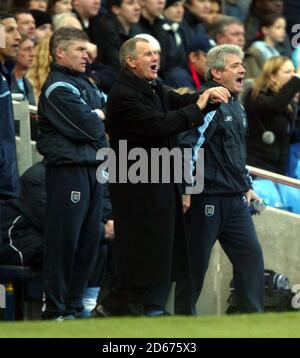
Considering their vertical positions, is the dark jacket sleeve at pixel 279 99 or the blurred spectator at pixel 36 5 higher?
the blurred spectator at pixel 36 5

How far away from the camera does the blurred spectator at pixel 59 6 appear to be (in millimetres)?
17047

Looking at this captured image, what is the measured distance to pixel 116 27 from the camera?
55.6 feet

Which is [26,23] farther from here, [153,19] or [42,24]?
[153,19]

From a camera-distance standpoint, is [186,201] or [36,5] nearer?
[186,201]

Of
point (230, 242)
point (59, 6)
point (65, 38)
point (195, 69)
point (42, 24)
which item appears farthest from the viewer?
point (59, 6)

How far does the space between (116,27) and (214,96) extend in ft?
18.3

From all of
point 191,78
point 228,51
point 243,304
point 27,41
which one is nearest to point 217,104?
point 228,51

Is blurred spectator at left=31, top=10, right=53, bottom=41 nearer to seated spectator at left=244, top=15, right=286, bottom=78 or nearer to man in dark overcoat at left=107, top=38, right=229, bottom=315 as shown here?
seated spectator at left=244, top=15, right=286, bottom=78

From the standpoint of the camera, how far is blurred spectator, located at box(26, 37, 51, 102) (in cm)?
1444

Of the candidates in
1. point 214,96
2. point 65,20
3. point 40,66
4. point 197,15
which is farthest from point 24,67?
point 197,15

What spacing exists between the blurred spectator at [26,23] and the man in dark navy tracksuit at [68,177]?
3017 mm

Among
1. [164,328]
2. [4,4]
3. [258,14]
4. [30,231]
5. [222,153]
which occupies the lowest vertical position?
[164,328]

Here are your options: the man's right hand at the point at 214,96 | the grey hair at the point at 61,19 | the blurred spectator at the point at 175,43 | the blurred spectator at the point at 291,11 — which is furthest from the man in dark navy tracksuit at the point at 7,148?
the blurred spectator at the point at 291,11

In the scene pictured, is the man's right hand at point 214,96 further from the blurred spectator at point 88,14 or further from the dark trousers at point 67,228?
the blurred spectator at point 88,14
